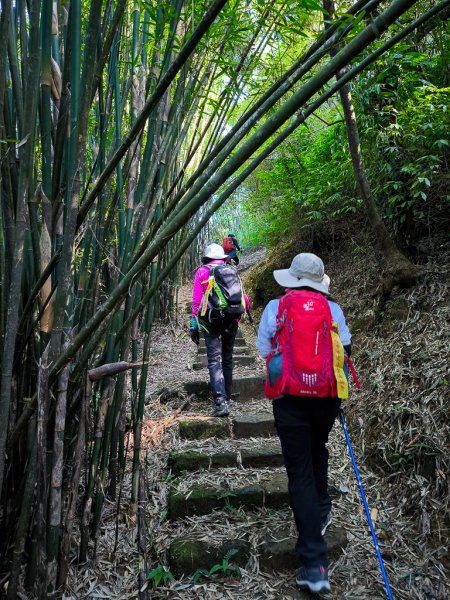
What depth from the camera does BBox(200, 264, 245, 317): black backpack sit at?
295 cm

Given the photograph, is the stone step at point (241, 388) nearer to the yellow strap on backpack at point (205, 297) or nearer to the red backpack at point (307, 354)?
the yellow strap on backpack at point (205, 297)

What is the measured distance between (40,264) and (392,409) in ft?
6.65

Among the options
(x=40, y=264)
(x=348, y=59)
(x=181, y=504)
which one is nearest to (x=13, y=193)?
(x=40, y=264)

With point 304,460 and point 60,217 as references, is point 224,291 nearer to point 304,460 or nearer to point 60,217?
point 304,460

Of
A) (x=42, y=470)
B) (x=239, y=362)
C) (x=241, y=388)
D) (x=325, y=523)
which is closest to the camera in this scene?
(x=42, y=470)

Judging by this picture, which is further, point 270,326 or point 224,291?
point 224,291

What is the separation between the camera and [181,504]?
2.01 m

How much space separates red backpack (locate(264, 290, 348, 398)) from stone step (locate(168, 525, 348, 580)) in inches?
28.2

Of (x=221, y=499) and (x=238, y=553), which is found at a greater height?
(x=221, y=499)

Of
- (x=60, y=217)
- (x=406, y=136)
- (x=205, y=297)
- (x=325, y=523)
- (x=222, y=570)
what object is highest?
(x=406, y=136)

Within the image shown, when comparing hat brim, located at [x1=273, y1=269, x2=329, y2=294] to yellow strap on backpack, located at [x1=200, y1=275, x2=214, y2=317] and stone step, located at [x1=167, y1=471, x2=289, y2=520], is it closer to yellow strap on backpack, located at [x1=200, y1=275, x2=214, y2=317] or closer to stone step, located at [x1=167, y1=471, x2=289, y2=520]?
stone step, located at [x1=167, y1=471, x2=289, y2=520]

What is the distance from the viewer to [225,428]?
107 inches

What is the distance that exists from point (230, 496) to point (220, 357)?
3.83 feet

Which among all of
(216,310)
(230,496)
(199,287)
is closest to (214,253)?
(199,287)
